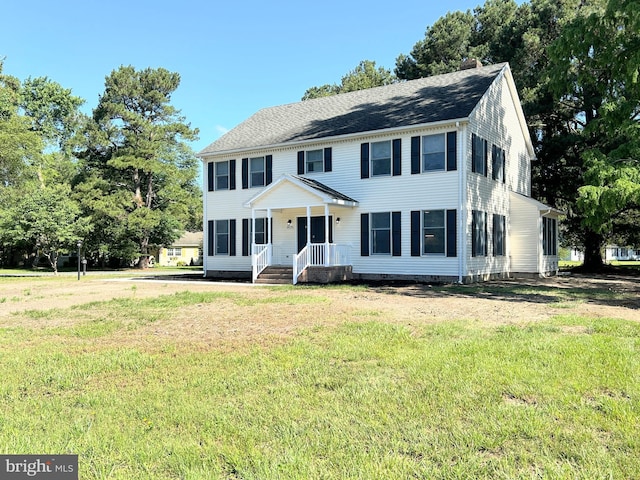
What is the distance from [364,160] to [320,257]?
12.8 ft

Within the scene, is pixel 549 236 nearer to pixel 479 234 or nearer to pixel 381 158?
pixel 479 234

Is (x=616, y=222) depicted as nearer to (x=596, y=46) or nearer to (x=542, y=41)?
(x=542, y=41)

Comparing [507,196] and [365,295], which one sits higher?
[507,196]

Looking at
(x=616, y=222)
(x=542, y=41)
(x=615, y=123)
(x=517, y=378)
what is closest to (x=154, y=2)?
(x=615, y=123)

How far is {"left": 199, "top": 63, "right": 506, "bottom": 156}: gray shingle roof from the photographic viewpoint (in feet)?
53.9

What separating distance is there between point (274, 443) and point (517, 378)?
8.05ft

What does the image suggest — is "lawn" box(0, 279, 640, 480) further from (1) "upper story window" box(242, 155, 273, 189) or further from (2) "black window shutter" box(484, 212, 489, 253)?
(1) "upper story window" box(242, 155, 273, 189)

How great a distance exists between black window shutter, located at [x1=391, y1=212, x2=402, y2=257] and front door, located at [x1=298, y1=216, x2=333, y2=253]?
8.09 ft

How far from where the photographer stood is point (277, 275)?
16.9 meters

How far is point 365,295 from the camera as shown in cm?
1177

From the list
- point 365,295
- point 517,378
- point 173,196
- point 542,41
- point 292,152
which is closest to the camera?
point 517,378

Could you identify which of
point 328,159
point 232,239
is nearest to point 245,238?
point 232,239

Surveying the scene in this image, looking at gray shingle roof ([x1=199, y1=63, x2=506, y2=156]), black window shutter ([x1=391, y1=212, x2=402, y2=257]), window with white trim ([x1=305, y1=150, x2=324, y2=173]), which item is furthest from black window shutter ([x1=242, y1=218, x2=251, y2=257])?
black window shutter ([x1=391, y1=212, x2=402, y2=257])

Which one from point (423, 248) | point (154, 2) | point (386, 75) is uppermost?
point (386, 75)
